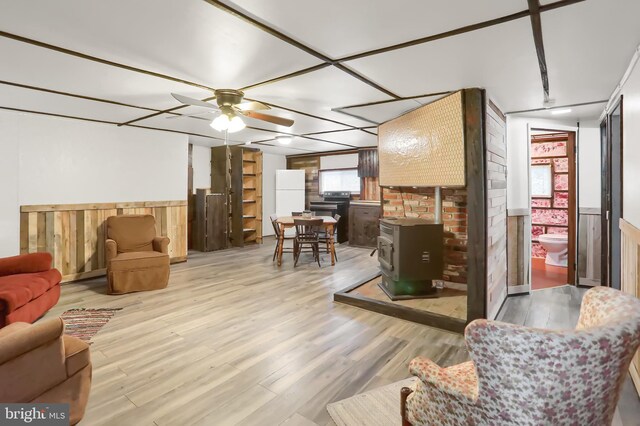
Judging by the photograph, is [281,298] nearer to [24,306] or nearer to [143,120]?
[24,306]

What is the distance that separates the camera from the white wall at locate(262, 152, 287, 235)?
8695 millimetres

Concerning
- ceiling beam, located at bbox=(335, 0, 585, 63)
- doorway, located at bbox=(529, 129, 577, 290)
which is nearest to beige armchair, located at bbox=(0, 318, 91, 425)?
ceiling beam, located at bbox=(335, 0, 585, 63)

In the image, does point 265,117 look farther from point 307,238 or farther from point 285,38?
point 307,238

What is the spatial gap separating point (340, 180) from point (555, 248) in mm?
4686

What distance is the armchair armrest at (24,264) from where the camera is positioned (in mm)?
3328

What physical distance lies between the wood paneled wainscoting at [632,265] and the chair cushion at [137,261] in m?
4.59

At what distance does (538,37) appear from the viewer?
77.4 inches

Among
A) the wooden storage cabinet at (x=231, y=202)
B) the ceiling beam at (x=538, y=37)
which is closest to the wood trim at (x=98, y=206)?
the wooden storage cabinet at (x=231, y=202)

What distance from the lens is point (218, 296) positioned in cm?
392

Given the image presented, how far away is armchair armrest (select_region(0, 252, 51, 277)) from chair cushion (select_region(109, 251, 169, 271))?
0.63m

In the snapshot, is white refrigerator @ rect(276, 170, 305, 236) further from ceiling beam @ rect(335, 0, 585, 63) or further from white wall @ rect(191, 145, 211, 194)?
ceiling beam @ rect(335, 0, 585, 63)

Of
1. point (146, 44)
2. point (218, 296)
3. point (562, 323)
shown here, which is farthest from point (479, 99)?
point (218, 296)

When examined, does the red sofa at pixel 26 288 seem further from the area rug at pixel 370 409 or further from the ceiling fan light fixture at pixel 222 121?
the area rug at pixel 370 409

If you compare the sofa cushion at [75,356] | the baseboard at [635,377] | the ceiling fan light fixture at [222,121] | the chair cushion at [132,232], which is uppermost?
the ceiling fan light fixture at [222,121]
